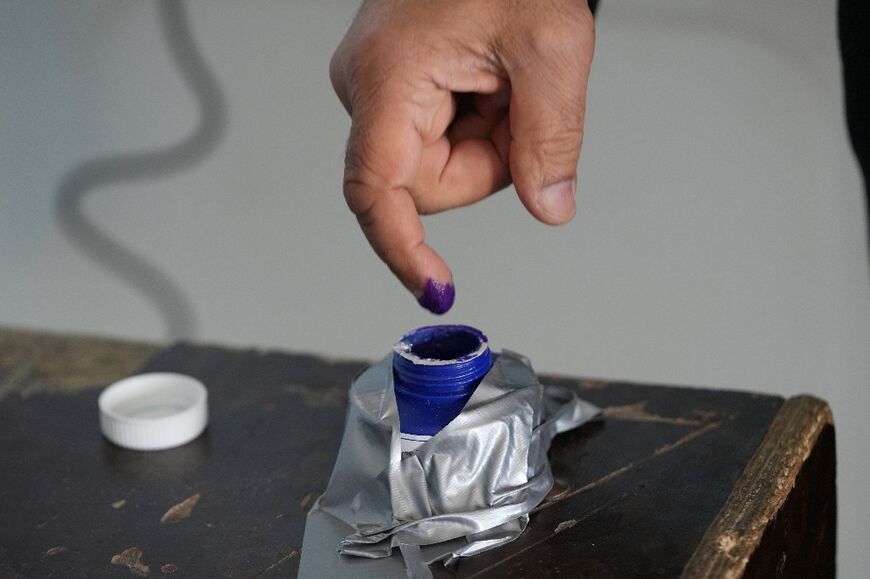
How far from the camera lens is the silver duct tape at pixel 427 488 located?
32.5 inches

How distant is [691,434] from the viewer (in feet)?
3.30

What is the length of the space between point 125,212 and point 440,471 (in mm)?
1551

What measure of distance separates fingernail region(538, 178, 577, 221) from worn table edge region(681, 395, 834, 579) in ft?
0.89

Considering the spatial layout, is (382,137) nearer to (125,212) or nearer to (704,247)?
(704,247)

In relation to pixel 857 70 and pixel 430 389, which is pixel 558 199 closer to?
pixel 430 389

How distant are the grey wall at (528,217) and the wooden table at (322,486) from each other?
2.56 ft

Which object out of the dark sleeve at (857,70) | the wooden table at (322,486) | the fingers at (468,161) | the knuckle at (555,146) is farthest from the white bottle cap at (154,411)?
the dark sleeve at (857,70)

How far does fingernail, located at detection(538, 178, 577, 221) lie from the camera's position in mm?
946

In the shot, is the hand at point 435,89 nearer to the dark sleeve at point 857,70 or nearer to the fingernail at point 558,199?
the fingernail at point 558,199

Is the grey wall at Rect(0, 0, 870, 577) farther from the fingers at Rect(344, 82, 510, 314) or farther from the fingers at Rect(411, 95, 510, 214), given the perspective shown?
the fingers at Rect(344, 82, 510, 314)

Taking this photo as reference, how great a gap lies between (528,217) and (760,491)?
109 centimetres

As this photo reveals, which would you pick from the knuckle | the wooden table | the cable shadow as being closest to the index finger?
the knuckle

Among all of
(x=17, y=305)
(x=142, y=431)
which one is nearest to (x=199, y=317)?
(x=17, y=305)

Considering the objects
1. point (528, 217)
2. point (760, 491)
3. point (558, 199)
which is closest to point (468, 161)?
point (558, 199)
